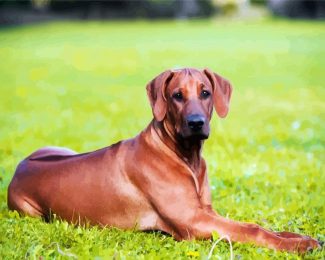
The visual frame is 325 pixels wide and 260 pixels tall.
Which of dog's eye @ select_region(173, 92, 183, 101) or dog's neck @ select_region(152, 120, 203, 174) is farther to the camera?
dog's neck @ select_region(152, 120, 203, 174)

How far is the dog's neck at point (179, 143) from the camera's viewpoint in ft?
16.8

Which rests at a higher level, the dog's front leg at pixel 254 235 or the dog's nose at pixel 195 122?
the dog's nose at pixel 195 122

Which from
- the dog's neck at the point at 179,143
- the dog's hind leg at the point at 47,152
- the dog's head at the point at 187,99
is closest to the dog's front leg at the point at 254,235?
the dog's neck at the point at 179,143

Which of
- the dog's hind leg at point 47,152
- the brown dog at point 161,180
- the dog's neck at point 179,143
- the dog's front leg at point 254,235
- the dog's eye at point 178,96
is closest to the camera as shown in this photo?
the dog's front leg at point 254,235

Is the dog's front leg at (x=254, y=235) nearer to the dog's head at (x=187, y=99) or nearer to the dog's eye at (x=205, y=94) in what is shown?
the dog's head at (x=187, y=99)

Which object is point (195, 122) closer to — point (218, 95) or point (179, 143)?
point (179, 143)

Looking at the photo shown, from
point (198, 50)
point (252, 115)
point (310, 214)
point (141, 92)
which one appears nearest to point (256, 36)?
point (198, 50)

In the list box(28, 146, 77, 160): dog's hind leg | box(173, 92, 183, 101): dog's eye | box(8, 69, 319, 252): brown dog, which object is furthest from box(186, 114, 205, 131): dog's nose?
box(28, 146, 77, 160): dog's hind leg

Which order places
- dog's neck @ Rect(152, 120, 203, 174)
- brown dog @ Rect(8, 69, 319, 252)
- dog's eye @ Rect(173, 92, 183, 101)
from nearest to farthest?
1. brown dog @ Rect(8, 69, 319, 252)
2. dog's eye @ Rect(173, 92, 183, 101)
3. dog's neck @ Rect(152, 120, 203, 174)

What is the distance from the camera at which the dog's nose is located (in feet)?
15.6

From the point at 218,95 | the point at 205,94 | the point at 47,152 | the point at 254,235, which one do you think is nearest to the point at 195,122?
the point at 205,94

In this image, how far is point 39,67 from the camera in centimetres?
1870

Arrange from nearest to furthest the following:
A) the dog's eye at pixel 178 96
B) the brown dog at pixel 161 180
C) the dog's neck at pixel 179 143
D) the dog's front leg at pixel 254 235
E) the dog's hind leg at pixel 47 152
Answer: the dog's front leg at pixel 254 235 < the brown dog at pixel 161 180 < the dog's eye at pixel 178 96 < the dog's neck at pixel 179 143 < the dog's hind leg at pixel 47 152

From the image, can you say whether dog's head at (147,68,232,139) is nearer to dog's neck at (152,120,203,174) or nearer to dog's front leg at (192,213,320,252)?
dog's neck at (152,120,203,174)
